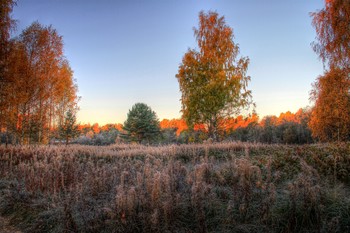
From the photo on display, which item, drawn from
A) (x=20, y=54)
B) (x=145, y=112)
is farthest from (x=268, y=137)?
(x=20, y=54)

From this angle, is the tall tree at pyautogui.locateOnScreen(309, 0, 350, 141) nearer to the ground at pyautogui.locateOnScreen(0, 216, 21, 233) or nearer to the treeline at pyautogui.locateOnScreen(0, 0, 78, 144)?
the ground at pyautogui.locateOnScreen(0, 216, 21, 233)

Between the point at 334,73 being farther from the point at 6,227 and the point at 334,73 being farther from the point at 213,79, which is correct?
the point at 6,227

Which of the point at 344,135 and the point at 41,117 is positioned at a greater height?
the point at 41,117

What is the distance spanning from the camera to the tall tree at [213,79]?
1445cm

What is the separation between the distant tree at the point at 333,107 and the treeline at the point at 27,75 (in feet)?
58.5

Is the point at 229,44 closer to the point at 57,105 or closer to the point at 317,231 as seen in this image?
the point at 317,231

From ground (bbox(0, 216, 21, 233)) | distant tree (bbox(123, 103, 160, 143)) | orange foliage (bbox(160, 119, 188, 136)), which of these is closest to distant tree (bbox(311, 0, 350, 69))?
orange foliage (bbox(160, 119, 188, 136))

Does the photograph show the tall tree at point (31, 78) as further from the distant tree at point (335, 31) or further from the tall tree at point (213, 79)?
the distant tree at point (335, 31)

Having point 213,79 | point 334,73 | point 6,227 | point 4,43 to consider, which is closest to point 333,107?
point 334,73

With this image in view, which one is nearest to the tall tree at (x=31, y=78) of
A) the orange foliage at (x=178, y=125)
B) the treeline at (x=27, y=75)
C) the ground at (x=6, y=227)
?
the treeline at (x=27, y=75)

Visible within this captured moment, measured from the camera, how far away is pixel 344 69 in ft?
42.5

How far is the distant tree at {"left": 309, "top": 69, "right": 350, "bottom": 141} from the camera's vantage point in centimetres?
Result: 1284

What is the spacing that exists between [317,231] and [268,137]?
3470 centimetres

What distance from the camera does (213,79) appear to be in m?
14.5
